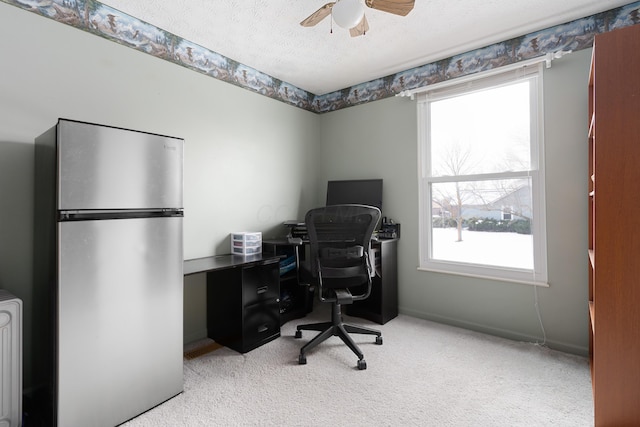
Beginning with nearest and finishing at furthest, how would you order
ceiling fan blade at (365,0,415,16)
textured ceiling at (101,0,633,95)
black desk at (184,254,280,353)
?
ceiling fan blade at (365,0,415,16)
textured ceiling at (101,0,633,95)
black desk at (184,254,280,353)

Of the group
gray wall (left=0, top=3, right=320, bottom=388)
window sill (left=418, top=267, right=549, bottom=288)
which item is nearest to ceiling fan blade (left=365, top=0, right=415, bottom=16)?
gray wall (left=0, top=3, right=320, bottom=388)

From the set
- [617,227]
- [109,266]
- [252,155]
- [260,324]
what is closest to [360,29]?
[252,155]

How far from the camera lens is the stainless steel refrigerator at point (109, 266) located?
61.3 inches

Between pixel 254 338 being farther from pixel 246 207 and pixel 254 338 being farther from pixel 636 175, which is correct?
pixel 636 175

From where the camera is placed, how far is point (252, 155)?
3369 mm

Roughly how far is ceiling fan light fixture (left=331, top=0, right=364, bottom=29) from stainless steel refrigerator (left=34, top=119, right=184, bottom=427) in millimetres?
1250

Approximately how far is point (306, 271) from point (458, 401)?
137cm

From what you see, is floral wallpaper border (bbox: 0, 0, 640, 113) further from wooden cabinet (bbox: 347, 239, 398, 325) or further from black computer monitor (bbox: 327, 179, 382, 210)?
wooden cabinet (bbox: 347, 239, 398, 325)

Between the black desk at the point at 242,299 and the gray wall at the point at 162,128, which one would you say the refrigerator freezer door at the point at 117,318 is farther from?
the gray wall at the point at 162,128

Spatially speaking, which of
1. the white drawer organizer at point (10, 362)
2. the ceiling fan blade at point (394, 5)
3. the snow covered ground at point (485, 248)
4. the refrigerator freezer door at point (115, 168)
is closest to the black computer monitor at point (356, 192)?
the snow covered ground at point (485, 248)

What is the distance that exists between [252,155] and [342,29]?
151 centimetres

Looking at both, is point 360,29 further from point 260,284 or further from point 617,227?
point 260,284

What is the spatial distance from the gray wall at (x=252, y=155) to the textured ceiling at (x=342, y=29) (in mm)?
340

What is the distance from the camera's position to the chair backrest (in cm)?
242
